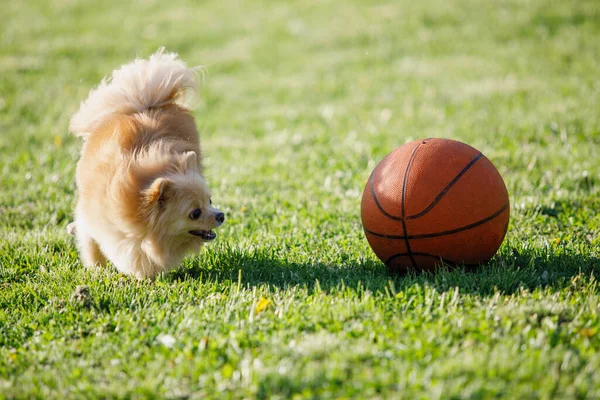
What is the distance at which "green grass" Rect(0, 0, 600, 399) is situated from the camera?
11.1 ft

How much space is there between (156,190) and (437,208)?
2.04 metres

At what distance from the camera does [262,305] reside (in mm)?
4199

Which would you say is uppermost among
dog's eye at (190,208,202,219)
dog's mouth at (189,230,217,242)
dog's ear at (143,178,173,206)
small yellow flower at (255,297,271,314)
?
dog's ear at (143,178,173,206)

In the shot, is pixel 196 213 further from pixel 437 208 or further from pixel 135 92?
pixel 437 208

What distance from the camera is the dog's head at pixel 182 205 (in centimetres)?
443

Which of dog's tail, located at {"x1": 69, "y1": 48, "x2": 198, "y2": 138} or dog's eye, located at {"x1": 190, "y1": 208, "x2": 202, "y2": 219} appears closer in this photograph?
dog's eye, located at {"x1": 190, "y1": 208, "x2": 202, "y2": 219}

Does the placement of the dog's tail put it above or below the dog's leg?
above

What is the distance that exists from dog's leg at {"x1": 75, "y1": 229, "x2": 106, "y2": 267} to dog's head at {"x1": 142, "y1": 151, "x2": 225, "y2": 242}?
35.4 inches

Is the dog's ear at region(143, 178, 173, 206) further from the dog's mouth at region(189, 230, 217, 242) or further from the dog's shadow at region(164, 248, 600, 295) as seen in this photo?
the dog's shadow at region(164, 248, 600, 295)

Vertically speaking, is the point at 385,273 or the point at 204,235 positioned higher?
the point at 204,235

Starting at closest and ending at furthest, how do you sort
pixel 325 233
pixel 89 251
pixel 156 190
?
pixel 156 190 → pixel 89 251 → pixel 325 233

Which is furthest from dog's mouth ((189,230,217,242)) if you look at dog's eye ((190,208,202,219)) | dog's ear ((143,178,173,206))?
dog's ear ((143,178,173,206))

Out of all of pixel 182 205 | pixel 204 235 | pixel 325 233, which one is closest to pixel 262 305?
pixel 204 235

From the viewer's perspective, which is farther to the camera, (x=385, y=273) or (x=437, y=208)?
(x=385, y=273)
